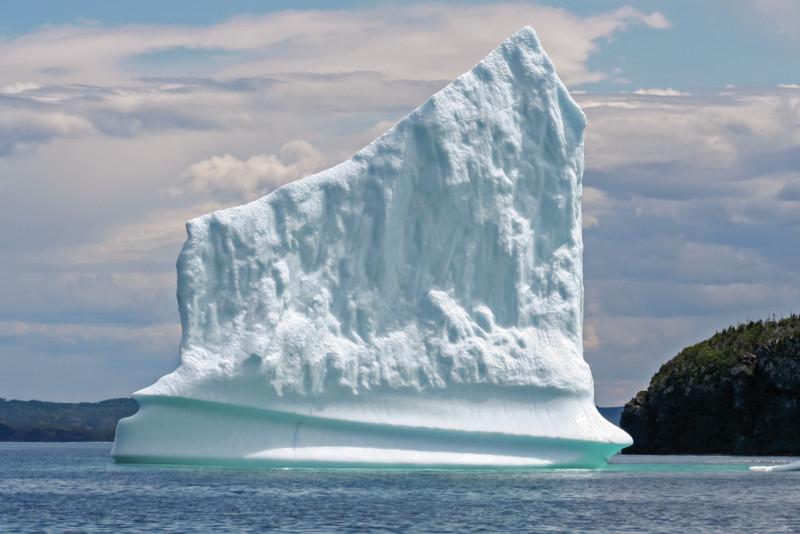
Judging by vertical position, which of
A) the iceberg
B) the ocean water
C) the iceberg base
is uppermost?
the iceberg

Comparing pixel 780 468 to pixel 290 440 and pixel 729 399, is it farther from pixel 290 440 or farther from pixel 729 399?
pixel 729 399

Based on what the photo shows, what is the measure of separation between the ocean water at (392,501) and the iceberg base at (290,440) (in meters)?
0.42

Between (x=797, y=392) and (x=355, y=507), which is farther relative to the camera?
(x=797, y=392)

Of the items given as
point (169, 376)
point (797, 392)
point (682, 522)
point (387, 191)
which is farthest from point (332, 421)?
point (797, 392)

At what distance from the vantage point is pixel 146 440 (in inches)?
1207

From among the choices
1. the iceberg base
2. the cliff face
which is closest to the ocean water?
the iceberg base

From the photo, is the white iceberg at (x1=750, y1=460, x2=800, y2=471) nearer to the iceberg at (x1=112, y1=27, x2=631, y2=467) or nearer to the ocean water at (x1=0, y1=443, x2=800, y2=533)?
the ocean water at (x1=0, y1=443, x2=800, y2=533)

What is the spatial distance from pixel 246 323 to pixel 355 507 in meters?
9.75

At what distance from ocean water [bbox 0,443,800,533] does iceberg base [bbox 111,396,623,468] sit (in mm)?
420

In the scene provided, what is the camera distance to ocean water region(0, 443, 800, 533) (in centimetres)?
1933

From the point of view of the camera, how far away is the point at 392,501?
74.8ft

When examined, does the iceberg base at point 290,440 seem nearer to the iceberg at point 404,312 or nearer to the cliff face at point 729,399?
the iceberg at point 404,312

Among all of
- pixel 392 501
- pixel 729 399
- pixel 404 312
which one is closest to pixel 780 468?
pixel 404 312

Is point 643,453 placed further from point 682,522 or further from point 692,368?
point 682,522
